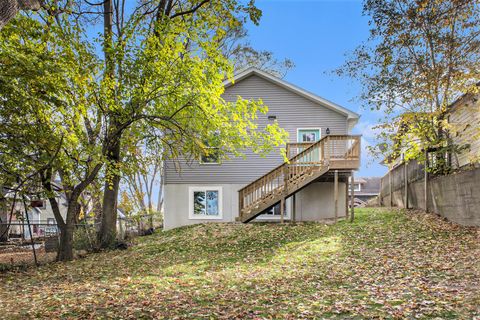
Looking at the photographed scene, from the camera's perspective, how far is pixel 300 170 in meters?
16.2

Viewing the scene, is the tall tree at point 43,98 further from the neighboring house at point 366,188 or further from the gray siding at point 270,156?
the neighboring house at point 366,188

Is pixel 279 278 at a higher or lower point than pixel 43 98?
lower

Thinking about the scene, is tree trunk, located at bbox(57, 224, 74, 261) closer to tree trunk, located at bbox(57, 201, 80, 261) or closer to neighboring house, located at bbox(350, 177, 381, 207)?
tree trunk, located at bbox(57, 201, 80, 261)

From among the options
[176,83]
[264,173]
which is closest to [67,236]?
[176,83]

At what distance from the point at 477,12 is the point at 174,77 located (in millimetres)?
10611

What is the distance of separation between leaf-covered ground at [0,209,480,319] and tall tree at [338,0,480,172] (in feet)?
10.6

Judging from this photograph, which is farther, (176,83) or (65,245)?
(65,245)

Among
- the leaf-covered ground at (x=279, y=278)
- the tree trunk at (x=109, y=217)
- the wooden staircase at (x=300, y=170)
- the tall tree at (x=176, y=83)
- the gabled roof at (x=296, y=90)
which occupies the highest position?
the gabled roof at (x=296, y=90)

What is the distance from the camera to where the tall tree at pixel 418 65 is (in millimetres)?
13156

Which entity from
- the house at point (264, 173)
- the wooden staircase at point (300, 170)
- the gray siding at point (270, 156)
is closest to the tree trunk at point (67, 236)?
the house at point (264, 173)

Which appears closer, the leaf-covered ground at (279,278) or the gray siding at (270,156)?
the leaf-covered ground at (279,278)

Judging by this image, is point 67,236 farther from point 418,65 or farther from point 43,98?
point 418,65

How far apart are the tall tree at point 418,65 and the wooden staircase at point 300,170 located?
5.66ft

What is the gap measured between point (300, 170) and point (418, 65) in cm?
605
